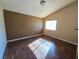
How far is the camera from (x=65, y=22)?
157 inches

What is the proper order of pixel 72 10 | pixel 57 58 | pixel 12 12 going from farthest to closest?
pixel 12 12
pixel 72 10
pixel 57 58

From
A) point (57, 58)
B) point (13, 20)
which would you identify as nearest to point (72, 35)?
point (57, 58)

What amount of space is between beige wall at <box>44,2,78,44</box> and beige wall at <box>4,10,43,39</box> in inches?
70.7

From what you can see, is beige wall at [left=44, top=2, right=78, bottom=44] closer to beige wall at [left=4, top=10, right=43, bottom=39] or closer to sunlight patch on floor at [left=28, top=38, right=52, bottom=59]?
sunlight patch on floor at [left=28, top=38, right=52, bottom=59]

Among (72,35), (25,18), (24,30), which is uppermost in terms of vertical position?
(25,18)

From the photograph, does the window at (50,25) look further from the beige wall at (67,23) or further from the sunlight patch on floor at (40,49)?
the sunlight patch on floor at (40,49)

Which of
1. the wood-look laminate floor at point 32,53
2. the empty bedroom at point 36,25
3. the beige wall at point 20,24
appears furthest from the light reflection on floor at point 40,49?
the beige wall at point 20,24

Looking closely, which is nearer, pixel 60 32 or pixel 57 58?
pixel 57 58

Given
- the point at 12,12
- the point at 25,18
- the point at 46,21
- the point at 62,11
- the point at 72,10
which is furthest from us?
the point at 46,21

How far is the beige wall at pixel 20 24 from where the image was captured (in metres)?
3.76

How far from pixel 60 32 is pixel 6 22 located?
365 centimetres

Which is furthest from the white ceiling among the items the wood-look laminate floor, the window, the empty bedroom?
the wood-look laminate floor

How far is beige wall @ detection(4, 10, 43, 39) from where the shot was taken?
3757 mm

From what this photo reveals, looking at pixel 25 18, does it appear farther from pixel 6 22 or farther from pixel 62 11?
pixel 62 11
